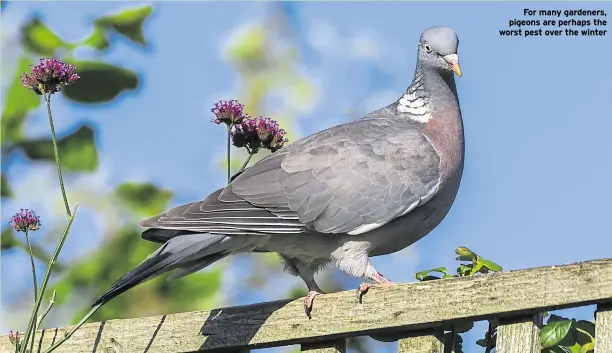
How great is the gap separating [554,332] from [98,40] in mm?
3425

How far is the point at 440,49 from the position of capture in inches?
178

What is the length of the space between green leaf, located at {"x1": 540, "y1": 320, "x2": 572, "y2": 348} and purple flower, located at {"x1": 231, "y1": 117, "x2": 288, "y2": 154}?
1.18m

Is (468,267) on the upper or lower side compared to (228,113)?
lower

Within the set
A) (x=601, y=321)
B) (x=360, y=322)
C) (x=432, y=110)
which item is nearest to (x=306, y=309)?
(x=360, y=322)

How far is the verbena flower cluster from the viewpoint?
11.6 ft

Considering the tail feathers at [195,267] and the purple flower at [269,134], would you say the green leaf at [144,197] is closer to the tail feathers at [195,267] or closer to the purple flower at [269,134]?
the tail feathers at [195,267]

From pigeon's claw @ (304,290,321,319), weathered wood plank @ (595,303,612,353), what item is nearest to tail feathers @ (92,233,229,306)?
pigeon's claw @ (304,290,321,319)

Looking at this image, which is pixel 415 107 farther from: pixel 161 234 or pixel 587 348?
pixel 587 348

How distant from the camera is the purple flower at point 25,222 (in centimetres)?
329

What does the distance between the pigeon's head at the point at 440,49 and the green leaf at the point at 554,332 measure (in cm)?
174

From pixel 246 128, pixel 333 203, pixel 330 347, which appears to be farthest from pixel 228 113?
pixel 330 347

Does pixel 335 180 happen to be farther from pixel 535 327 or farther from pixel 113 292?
pixel 535 327

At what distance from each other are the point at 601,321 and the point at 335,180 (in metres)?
1.64

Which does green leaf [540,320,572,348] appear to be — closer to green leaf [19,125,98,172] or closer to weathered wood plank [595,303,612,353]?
weathered wood plank [595,303,612,353]
